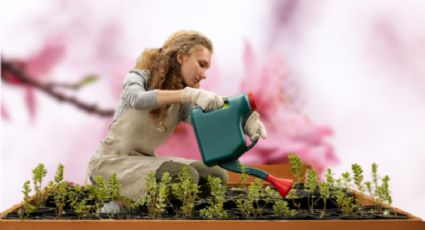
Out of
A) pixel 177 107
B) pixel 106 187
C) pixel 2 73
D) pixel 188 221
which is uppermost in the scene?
pixel 2 73

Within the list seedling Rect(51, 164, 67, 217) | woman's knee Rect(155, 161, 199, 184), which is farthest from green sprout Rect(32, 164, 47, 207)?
woman's knee Rect(155, 161, 199, 184)

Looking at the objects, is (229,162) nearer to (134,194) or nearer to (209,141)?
(209,141)

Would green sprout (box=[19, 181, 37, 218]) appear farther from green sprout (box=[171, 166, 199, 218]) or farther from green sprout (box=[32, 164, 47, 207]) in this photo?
green sprout (box=[171, 166, 199, 218])

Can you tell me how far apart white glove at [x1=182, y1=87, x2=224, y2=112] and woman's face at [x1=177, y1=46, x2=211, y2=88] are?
0.82 ft

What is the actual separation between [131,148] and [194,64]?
415 mm

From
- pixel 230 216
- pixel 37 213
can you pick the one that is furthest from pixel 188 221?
pixel 37 213

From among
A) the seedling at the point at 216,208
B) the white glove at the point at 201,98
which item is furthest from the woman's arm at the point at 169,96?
the seedling at the point at 216,208

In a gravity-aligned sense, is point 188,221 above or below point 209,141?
below

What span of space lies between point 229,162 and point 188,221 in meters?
0.43

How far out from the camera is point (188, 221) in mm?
1924

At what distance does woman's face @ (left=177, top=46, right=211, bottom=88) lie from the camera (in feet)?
8.19

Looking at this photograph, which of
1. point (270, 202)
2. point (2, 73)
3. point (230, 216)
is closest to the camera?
point (230, 216)

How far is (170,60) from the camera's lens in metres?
2.51

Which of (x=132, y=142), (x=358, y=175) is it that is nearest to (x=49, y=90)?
(x=132, y=142)
